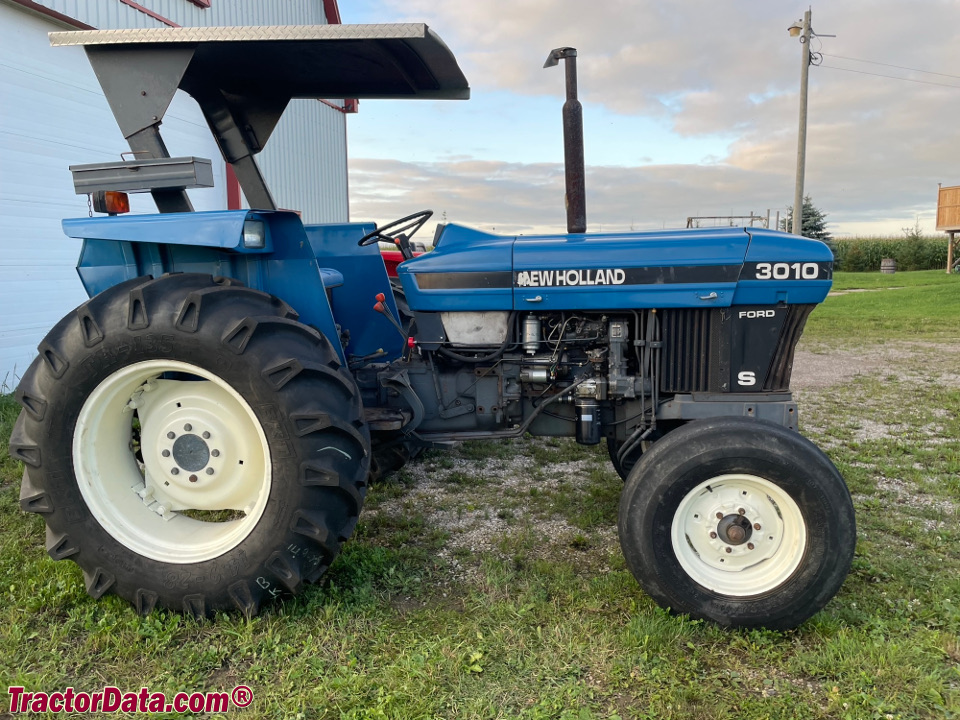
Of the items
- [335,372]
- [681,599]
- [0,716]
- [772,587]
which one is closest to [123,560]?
[0,716]

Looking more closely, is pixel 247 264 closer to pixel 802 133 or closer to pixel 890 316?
pixel 890 316

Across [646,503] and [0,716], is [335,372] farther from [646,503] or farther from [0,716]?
[0,716]

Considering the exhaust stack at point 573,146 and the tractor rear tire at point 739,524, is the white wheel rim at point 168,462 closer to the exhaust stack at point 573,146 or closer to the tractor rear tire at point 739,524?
the tractor rear tire at point 739,524

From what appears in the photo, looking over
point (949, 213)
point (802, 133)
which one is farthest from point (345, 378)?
point (949, 213)

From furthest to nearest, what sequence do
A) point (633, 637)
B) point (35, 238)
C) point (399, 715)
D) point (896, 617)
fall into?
point (35, 238) → point (896, 617) → point (633, 637) → point (399, 715)

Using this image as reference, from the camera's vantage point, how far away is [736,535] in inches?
95.6

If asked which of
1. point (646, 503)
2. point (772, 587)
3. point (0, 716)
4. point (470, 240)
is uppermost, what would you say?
point (470, 240)

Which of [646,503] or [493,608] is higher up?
[646,503]

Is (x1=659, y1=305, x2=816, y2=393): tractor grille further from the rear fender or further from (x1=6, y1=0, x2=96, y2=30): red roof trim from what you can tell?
(x1=6, y1=0, x2=96, y2=30): red roof trim

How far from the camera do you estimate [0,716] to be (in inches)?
78.6

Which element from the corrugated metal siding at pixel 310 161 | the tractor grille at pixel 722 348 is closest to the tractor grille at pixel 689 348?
the tractor grille at pixel 722 348

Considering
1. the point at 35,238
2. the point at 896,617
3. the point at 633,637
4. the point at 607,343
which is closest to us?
the point at 633,637

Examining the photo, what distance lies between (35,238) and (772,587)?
6547 millimetres

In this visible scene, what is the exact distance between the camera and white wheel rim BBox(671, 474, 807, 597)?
7.97 ft
